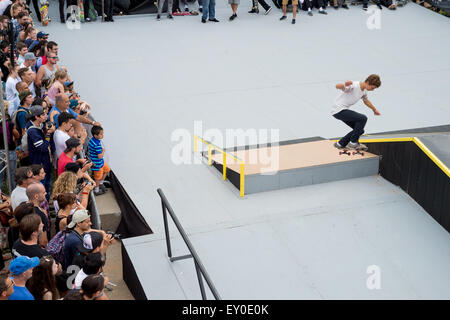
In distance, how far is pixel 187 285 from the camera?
24.1ft

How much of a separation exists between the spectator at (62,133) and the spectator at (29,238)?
2528 mm

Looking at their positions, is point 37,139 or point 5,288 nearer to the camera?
point 5,288

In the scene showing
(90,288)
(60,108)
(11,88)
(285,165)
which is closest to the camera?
(90,288)

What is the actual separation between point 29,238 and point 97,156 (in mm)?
3064

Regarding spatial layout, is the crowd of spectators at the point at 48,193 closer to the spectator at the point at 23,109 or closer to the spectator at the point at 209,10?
the spectator at the point at 23,109

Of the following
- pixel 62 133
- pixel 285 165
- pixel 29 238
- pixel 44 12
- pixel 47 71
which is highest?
pixel 44 12

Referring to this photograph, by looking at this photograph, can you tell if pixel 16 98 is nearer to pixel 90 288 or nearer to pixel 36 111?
pixel 36 111

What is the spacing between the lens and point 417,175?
30.9 ft

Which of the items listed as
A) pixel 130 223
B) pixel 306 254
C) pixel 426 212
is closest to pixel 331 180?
pixel 426 212

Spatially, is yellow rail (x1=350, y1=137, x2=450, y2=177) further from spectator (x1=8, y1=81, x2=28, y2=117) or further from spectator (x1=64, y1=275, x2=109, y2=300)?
spectator (x1=8, y1=81, x2=28, y2=117)

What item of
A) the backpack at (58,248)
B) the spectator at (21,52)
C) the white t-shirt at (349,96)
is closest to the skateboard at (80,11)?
the spectator at (21,52)

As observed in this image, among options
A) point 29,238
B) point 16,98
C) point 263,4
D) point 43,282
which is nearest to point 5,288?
point 43,282

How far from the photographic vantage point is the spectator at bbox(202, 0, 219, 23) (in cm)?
1916

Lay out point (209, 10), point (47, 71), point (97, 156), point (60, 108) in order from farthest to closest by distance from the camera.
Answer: point (209, 10) < point (47, 71) < point (60, 108) < point (97, 156)
